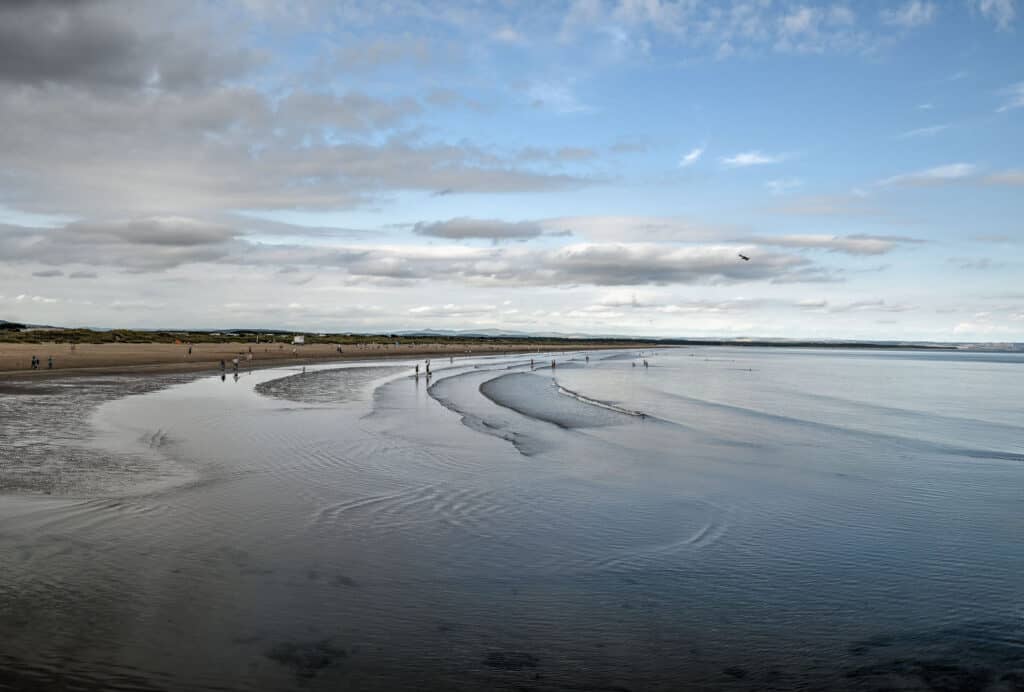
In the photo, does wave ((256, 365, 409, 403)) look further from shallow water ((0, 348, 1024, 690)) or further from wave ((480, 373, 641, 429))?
shallow water ((0, 348, 1024, 690))

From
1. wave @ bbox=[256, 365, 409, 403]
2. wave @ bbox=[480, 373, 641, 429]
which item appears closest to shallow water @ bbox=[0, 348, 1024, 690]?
wave @ bbox=[480, 373, 641, 429]

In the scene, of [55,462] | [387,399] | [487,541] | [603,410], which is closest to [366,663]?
[487,541]

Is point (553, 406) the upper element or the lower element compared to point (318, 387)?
lower

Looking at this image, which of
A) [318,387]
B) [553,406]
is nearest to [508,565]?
[553,406]

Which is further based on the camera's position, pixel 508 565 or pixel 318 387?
pixel 318 387

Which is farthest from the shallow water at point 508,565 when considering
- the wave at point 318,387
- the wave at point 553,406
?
the wave at point 318,387

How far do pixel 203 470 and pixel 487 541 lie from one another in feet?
26.7

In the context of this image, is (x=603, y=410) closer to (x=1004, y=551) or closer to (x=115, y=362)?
(x=1004, y=551)

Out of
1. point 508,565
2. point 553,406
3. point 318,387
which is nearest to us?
point 508,565

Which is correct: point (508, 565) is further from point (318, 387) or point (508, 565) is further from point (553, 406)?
point (318, 387)

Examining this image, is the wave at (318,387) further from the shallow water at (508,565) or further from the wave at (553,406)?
the shallow water at (508,565)

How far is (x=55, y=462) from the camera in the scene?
15.3 m

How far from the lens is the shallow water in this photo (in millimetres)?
6633

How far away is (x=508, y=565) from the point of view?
9.61 metres
